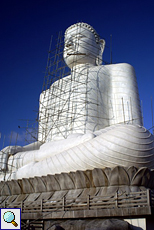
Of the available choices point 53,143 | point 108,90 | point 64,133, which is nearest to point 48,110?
point 64,133

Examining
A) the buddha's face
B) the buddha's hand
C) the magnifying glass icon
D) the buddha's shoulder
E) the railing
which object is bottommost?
the magnifying glass icon

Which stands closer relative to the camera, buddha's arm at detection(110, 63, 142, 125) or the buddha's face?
buddha's arm at detection(110, 63, 142, 125)

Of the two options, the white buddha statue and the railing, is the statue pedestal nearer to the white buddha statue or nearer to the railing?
the railing

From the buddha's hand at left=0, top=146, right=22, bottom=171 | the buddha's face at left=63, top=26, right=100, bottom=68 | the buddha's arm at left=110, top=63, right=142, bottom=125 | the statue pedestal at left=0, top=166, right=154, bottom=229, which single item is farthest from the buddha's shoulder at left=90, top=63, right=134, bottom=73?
the statue pedestal at left=0, top=166, right=154, bottom=229

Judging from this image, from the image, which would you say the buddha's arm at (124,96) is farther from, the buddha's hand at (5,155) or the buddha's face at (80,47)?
the buddha's hand at (5,155)

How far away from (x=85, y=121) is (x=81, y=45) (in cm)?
454

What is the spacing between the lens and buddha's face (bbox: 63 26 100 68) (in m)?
15.3

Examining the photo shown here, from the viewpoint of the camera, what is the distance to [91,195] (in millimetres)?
7832

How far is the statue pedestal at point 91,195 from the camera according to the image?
21.1ft

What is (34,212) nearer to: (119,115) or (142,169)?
(142,169)

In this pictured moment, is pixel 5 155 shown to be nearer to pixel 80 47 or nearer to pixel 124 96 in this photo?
pixel 124 96

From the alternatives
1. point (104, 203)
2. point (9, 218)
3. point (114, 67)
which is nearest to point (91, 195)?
point (104, 203)

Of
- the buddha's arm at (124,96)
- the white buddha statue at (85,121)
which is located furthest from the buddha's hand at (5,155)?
the buddha's arm at (124,96)

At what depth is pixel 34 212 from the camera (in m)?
7.93
